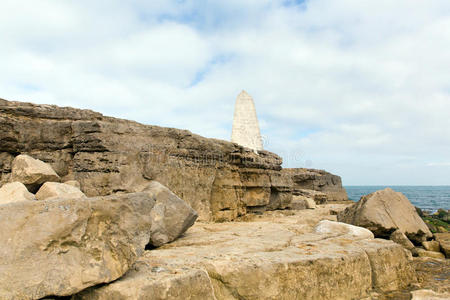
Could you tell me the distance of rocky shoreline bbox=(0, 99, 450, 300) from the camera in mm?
2322

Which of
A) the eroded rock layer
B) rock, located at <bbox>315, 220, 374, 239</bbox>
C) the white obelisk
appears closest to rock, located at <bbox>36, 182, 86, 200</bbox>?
the eroded rock layer

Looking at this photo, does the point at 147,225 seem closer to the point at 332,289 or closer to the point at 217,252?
the point at 217,252

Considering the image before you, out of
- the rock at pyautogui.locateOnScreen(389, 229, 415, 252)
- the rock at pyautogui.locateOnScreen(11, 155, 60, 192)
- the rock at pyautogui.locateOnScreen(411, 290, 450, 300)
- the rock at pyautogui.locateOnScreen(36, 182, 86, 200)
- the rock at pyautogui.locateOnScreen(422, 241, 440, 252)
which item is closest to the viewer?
the rock at pyautogui.locateOnScreen(36, 182, 86, 200)

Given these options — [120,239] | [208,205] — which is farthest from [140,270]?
[208,205]

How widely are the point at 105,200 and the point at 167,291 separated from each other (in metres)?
0.86

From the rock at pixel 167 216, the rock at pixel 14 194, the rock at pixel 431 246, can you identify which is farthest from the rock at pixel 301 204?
the rock at pixel 14 194

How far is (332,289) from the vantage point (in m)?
3.48

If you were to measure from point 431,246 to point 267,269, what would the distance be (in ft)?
19.1

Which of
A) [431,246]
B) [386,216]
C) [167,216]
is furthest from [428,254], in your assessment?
[167,216]

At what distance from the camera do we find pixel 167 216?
4098mm

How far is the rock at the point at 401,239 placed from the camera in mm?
6439

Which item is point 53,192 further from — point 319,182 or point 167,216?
point 319,182

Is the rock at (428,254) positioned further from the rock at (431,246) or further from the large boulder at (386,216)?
the large boulder at (386,216)

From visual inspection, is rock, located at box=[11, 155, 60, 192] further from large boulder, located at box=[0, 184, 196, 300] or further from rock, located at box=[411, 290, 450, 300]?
rock, located at box=[411, 290, 450, 300]
